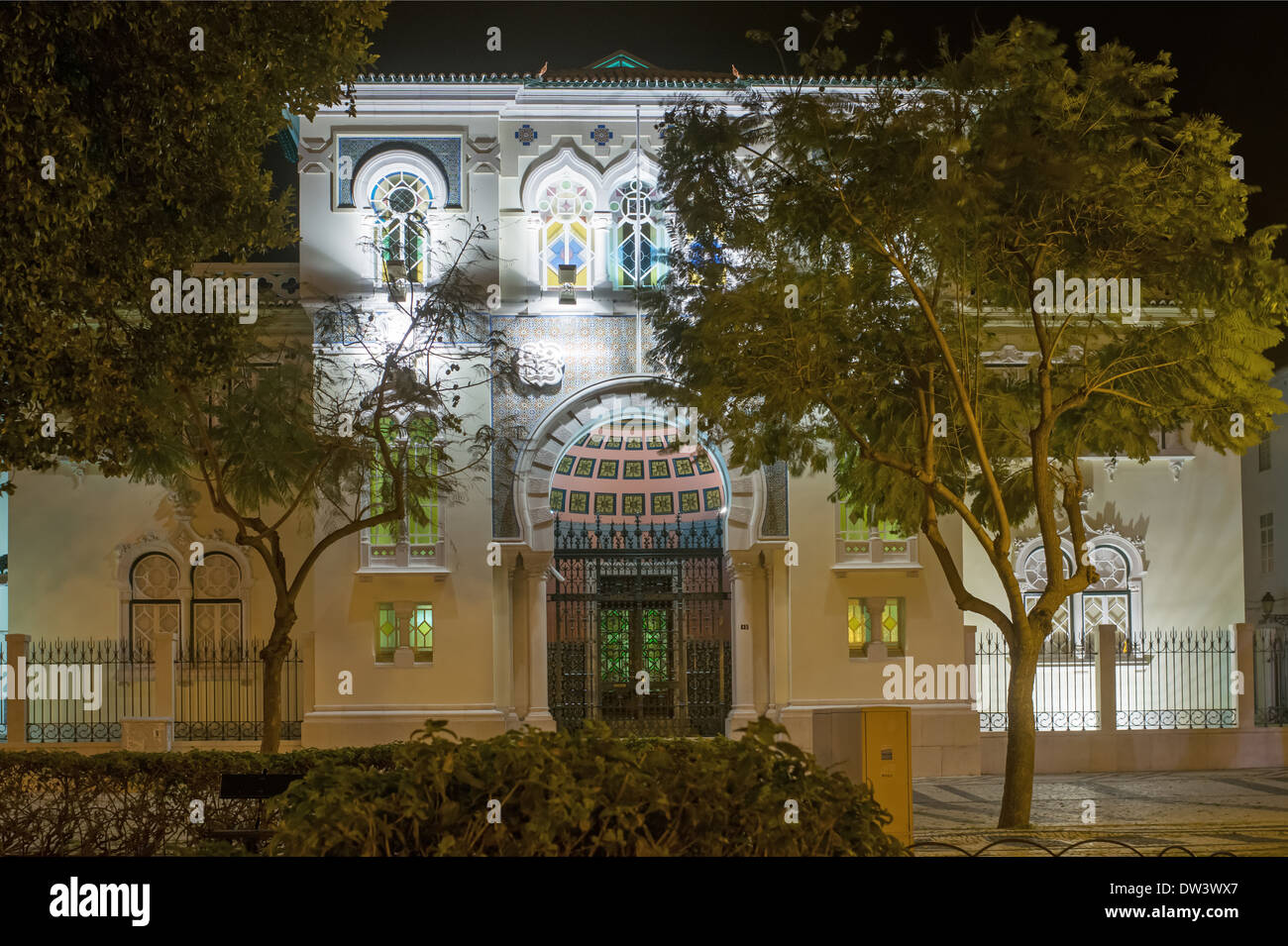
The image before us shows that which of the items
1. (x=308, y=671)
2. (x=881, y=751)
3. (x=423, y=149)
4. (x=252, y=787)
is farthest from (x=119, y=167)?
(x=308, y=671)

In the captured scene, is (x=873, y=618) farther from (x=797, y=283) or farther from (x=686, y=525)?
(x=797, y=283)

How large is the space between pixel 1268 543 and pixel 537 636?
62.3 feet

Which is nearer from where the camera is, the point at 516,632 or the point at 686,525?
the point at 516,632

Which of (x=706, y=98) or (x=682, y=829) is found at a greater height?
(x=706, y=98)

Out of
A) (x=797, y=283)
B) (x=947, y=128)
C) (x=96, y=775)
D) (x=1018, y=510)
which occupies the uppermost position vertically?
(x=947, y=128)

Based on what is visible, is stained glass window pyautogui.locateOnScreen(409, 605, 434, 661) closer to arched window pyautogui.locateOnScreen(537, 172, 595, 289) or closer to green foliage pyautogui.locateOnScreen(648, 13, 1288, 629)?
arched window pyautogui.locateOnScreen(537, 172, 595, 289)

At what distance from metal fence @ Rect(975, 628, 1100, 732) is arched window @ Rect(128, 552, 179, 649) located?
13280mm

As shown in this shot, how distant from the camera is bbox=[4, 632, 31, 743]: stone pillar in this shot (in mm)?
18797

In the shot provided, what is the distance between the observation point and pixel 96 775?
35.7ft

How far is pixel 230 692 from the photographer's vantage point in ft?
67.5

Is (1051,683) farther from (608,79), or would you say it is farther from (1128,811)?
(608,79)

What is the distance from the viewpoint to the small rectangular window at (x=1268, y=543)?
96.2 feet
